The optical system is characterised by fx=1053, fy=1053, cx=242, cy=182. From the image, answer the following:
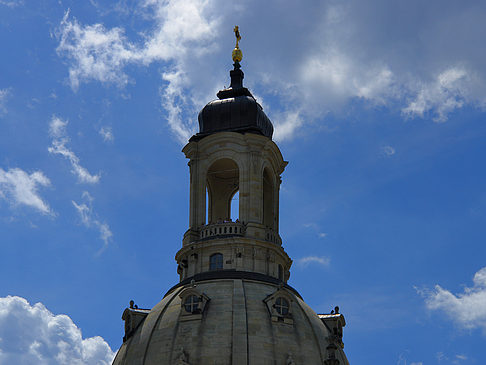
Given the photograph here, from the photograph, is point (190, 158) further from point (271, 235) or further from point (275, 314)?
point (275, 314)

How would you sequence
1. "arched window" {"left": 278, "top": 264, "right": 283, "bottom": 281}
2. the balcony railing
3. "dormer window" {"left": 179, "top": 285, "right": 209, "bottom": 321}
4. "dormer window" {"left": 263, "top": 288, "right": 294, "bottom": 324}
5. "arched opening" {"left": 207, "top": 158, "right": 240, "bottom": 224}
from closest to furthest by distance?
"dormer window" {"left": 179, "top": 285, "right": 209, "bottom": 321}
"dormer window" {"left": 263, "top": 288, "right": 294, "bottom": 324}
the balcony railing
"arched window" {"left": 278, "top": 264, "right": 283, "bottom": 281}
"arched opening" {"left": 207, "top": 158, "right": 240, "bottom": 224}

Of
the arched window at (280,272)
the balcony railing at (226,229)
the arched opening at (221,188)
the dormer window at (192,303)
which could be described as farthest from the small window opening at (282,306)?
the arched opening at (221,188)

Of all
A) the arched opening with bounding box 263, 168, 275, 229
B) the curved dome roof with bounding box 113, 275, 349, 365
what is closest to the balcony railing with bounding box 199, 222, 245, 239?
the arched opening with bounding box 263, 168, 275, 229

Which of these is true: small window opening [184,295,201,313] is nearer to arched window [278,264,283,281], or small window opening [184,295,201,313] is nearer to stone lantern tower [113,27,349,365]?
stone lantern tower [113,27,349,365]

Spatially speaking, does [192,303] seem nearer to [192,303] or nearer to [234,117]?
[192,303]

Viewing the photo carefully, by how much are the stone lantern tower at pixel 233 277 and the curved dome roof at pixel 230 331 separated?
0.09 metres

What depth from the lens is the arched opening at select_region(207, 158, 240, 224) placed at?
94125 mm

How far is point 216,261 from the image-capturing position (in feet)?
281

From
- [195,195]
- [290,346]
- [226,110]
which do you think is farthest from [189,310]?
[226,110]

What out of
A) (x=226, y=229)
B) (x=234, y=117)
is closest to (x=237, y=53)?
(x=234, y=117)

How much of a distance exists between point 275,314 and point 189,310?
6455 millimetres

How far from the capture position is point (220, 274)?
8281cm

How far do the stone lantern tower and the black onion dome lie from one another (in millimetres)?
87

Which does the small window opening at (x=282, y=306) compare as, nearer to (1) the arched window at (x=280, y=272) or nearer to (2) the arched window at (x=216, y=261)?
(2) the arched window at (x=216, y=261)
